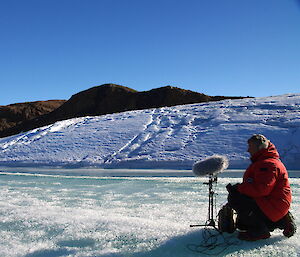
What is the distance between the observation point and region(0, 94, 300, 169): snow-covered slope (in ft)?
29.4

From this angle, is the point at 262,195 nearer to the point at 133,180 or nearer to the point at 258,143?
the point at 258,143

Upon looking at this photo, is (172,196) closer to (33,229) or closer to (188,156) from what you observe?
(33,229)

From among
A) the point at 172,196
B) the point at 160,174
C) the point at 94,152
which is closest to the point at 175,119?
the point at 94,152

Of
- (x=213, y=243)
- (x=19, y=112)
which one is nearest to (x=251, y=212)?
Result: (x=213, y=243)

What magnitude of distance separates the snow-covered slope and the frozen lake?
131 inches

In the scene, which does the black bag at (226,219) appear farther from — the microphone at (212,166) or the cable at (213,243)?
Result: the microphone at (212,166)

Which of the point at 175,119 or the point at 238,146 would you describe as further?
the point at 175,119

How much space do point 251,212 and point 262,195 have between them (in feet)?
0.72

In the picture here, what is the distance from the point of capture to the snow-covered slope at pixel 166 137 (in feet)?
29.4

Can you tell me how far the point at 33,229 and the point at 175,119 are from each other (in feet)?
30.6

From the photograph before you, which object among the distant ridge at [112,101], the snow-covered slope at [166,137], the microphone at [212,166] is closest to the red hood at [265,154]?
the microphone at [212,166]

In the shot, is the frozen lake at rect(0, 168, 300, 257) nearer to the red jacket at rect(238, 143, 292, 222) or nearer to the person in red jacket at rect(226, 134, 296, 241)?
the person in red jacket at rect(226, 134, 296, 241)

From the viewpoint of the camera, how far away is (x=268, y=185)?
2.31 metres

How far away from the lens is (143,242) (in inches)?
104
